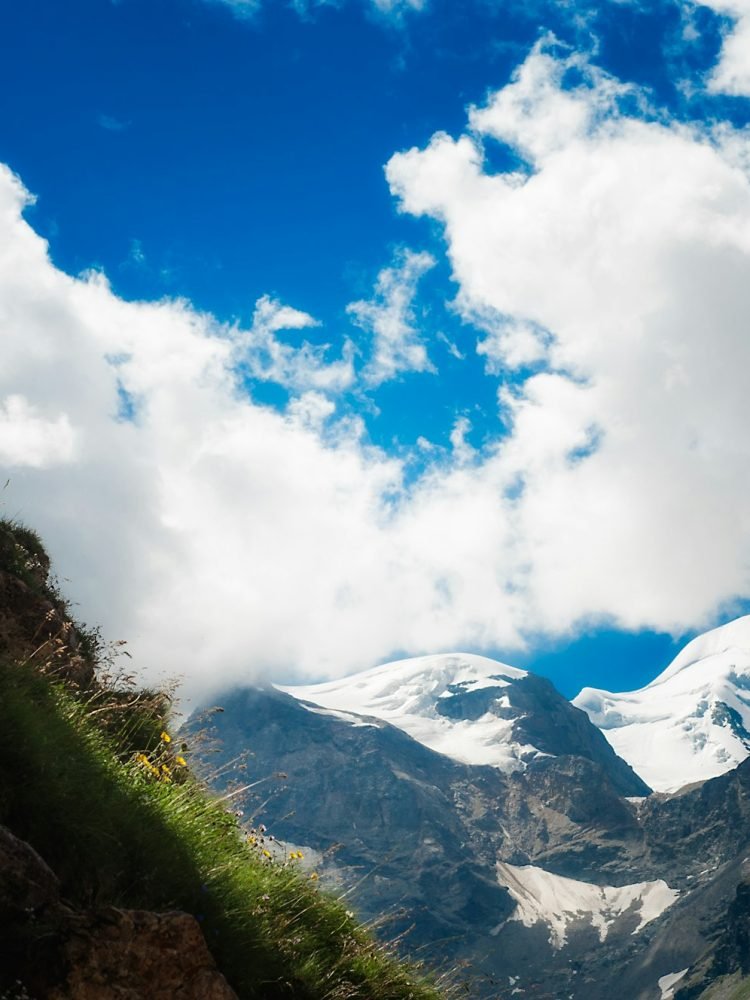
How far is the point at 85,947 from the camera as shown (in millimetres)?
4922

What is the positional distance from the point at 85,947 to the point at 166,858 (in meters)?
1.41

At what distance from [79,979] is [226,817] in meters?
3.64

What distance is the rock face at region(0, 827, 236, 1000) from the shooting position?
4711 mm

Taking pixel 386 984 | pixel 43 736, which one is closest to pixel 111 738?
pixel 43 736

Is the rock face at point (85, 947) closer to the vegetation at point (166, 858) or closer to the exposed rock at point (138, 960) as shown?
the exposed rock at point (138, 960)

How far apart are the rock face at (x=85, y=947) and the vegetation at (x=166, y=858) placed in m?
0.41

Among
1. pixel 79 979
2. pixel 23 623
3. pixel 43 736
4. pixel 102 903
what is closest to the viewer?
pixel 79 979

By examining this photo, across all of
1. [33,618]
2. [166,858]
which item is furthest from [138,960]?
[33,618]

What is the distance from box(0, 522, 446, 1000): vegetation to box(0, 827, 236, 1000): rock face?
16.0 inches

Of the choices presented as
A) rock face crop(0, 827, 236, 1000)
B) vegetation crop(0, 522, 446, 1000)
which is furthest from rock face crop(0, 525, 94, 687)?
rock face crop(0, 827, 236, 1000)

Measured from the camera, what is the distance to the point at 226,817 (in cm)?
840

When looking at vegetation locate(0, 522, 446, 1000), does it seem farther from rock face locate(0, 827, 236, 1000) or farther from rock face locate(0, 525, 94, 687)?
rock face locate(0, 525, 94, 687)

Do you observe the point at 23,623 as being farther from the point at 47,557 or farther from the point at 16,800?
the point at 16,800

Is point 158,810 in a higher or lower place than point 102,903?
higher
